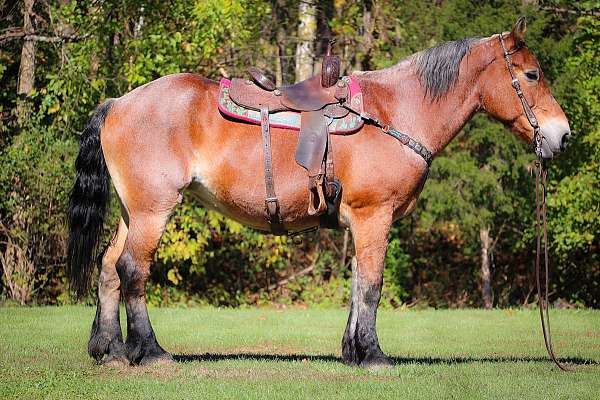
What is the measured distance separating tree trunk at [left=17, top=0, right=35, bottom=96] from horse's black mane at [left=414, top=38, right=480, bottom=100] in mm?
9932

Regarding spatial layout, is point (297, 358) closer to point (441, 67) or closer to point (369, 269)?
point (369, 269)

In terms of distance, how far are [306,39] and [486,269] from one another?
5631mm

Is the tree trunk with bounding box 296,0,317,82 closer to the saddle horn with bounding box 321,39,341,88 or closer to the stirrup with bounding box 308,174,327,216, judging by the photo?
the saddle horn with bounding box 321,39,341,88

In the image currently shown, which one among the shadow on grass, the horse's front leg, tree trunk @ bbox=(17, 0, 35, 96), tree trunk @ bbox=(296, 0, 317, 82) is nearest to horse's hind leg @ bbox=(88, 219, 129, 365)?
the shadow on grass

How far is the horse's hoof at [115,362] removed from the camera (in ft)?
22.7

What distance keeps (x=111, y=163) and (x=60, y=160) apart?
7.47 metres

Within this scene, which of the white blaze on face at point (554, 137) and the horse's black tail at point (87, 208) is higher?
the white blaze on face at point (554, 137)

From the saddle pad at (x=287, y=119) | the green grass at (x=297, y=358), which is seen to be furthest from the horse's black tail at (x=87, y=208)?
the saddle pad at (x=287, y=119)

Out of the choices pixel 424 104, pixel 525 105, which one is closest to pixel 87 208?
pixel 424 104

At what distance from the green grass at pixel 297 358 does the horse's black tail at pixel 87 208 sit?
0.78 metres

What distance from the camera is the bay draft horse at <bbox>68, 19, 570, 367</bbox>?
689 centimetres

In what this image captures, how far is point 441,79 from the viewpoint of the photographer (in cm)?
721

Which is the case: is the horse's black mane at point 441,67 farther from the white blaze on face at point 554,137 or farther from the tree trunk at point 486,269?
the tree trunk at point 486,269

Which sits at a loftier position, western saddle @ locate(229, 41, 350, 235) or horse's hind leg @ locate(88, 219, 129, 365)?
western saddle @ locate(229, 41, 350, 235)
